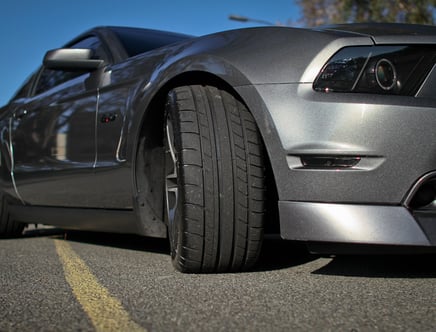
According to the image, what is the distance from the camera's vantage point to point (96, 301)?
229 cm

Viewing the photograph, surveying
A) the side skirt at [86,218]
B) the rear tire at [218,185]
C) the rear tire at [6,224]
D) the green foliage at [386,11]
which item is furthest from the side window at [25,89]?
the green foliage at [386,11]

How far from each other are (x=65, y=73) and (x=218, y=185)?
237 cm

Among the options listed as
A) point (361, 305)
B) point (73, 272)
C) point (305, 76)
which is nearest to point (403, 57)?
point (305, 76)

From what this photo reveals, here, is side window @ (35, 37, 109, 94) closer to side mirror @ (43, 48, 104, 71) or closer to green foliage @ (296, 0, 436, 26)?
side mirror @ (43, 48, 104, 71)

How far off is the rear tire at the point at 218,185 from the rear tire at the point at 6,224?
9.09 ft

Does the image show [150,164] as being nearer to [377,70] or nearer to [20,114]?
[377,70]

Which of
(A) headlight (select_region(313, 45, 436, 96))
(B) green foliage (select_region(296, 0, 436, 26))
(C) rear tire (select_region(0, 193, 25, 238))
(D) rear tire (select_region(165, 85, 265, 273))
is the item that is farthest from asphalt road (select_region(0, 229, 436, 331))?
(B) green foliage (select_region(296, 0, 436, 26))

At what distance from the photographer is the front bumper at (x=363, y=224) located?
236 centimetres

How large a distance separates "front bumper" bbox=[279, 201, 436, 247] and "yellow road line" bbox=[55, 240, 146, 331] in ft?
2.53

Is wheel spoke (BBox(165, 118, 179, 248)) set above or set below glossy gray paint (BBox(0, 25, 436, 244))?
below

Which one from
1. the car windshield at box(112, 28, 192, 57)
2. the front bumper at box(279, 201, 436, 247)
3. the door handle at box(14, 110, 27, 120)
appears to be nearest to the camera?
the front bumper at box(279, 201, 436, 247)

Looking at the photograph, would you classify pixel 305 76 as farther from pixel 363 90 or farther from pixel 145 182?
pixel 145 182

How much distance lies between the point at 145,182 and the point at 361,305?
1460 millimetres

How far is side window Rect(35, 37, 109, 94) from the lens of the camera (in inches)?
163
